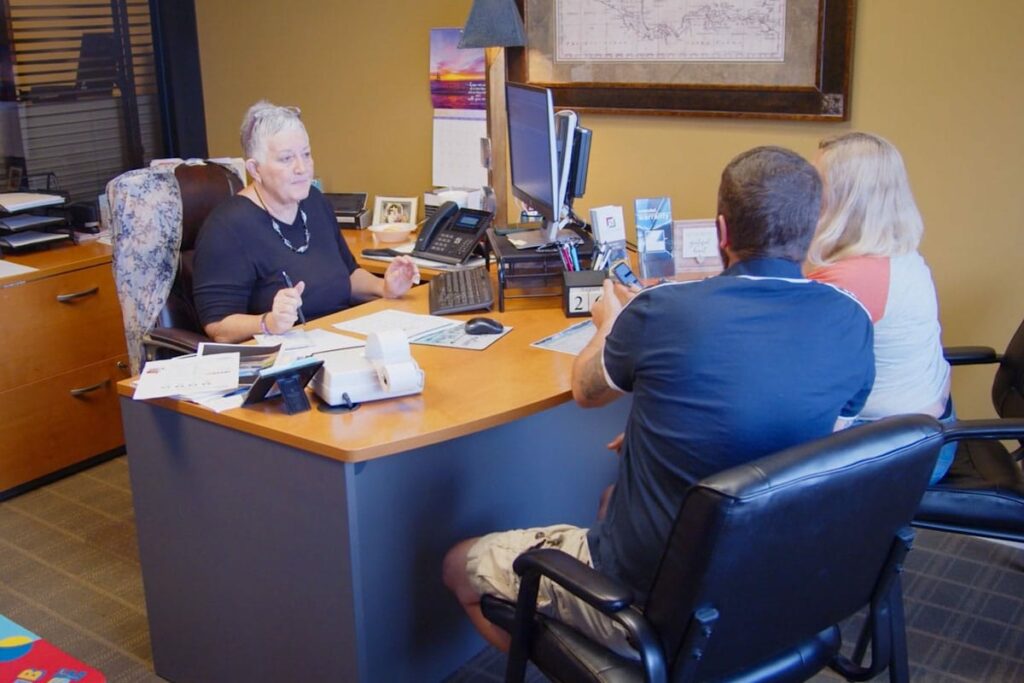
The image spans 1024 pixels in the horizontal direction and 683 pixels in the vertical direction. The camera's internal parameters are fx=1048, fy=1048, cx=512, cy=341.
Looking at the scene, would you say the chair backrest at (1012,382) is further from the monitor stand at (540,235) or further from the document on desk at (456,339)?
the document on desk at (456,339)

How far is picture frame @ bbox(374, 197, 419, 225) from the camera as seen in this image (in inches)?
159

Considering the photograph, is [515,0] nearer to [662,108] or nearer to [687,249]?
[662,108]

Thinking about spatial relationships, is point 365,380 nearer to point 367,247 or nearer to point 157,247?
point 157,247

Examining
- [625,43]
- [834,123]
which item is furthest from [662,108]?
[834,123]

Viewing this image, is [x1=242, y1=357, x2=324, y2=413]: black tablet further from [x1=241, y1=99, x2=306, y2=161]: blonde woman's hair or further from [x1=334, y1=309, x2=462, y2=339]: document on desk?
[x1=241, y1=99, x2=306, y2=161]: blonde woman's hair

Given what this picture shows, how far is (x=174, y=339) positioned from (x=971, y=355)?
2.07 metres

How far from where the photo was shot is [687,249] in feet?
9.72

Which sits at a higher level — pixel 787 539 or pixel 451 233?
pixel 451 233

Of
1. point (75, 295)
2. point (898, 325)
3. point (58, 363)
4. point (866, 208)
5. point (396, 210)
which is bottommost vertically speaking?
point (58, 363)

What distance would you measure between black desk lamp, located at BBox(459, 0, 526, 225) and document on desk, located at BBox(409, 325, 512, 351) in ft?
3.62

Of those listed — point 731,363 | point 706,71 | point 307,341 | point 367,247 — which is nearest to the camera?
point 731,363

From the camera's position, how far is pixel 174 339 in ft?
9.11

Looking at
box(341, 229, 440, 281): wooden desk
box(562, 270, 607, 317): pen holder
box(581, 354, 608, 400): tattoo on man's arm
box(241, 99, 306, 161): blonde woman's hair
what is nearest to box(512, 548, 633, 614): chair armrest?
box(581, 354, 608, 400): tattoo on man's arm

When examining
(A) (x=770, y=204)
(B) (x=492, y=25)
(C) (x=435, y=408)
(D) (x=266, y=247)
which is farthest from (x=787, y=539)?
(B) (x=492, y=25)
